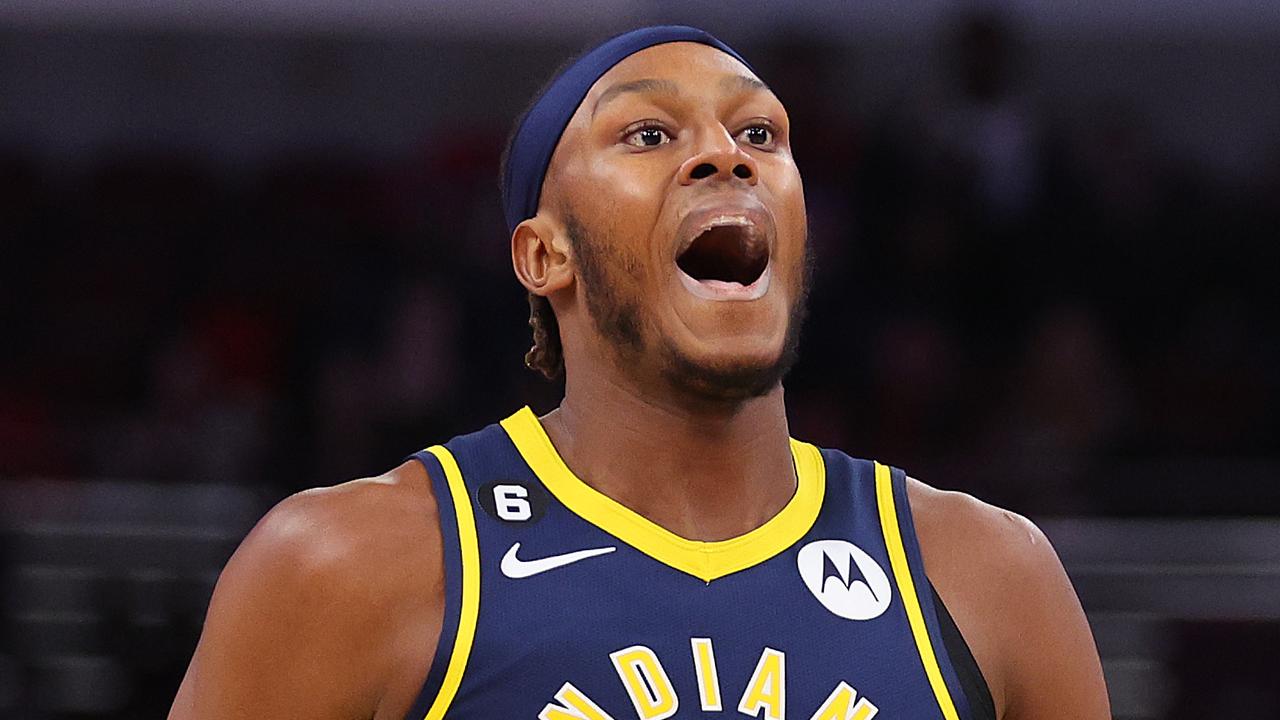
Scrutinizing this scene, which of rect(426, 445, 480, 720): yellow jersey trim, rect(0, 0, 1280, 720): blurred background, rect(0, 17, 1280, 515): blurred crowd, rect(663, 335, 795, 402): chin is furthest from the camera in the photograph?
rect(0, 17, 1280, 515): blurred crowd

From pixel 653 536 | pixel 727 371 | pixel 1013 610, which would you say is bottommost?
pixel 1013 610

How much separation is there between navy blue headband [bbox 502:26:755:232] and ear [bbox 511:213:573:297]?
0.04m

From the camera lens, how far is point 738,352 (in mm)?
2207

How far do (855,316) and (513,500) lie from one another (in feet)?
12.7

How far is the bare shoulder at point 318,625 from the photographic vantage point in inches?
83.2

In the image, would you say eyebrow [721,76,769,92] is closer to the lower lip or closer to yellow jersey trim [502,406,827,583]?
the lower lip

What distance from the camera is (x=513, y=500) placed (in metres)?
2.30

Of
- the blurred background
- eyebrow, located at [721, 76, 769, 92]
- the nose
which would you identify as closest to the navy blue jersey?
the nose

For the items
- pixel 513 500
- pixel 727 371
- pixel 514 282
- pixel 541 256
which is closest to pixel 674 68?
pixel 541 256

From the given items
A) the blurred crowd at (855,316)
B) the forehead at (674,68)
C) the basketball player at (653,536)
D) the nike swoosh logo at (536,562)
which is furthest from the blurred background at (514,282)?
the nike swoosh logo at (536,562)

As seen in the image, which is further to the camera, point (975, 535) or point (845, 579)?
point (975, 535)

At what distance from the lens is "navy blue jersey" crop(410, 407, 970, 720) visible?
2.13 m

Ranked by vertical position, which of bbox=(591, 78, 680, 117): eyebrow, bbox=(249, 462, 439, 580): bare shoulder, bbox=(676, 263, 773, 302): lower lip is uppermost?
bbox=(591, 78, 680, 117): eyebrow

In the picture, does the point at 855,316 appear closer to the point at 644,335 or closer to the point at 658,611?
the point at 644,335
